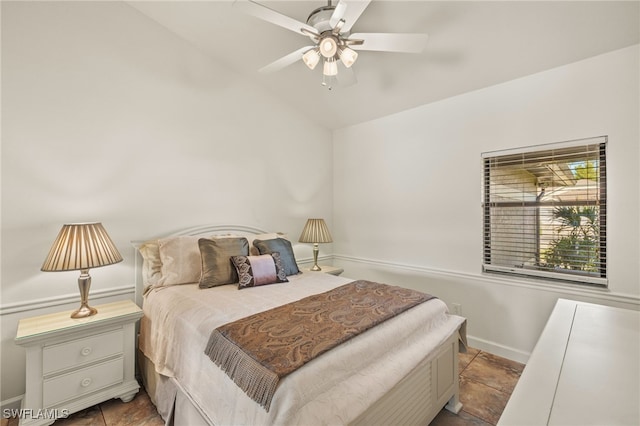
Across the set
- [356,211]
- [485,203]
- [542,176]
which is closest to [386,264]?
[356,211]

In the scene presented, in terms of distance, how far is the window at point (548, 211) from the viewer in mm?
2232

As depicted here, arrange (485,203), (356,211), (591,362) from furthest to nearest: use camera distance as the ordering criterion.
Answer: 1. (356,211)
2. (485,203)
3. (591,362)

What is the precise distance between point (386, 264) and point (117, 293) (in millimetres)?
2826

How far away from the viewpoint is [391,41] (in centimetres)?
183

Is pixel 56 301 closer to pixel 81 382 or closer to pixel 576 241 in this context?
pixel 81 382

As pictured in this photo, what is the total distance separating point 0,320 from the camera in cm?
193

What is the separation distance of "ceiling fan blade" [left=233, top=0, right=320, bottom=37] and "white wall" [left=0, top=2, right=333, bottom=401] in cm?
147

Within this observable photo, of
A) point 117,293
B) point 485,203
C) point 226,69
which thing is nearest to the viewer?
point 117,293

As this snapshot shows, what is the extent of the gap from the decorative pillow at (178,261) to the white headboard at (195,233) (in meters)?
0.23

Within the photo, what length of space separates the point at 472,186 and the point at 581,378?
2209mm

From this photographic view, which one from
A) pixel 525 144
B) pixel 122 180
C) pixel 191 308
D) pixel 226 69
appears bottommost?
pixel 191 308

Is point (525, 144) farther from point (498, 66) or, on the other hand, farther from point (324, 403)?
point (324, 403)

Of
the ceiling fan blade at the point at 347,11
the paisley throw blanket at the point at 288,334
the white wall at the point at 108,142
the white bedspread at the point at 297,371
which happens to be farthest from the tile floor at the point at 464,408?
the ceiling fan blade at the point at 347,11

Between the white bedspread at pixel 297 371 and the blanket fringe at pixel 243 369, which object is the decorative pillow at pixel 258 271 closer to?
the white bedspread at pixel 297 371
